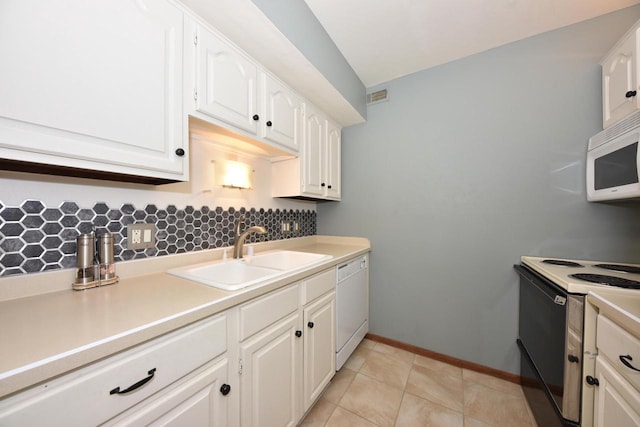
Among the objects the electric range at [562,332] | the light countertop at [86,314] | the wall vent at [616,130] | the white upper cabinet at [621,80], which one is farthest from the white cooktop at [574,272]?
the light countertop at [86,314]

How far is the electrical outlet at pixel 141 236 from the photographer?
1.14 m

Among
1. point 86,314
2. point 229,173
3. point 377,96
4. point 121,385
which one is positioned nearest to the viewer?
point 121,385

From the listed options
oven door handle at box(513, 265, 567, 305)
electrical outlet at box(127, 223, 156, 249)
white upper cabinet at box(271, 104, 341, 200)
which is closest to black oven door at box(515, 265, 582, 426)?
oven door handle at box(513, 265, 567, 305)

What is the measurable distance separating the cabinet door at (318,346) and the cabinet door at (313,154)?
89cm

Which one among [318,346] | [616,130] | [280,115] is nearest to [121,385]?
[318,346]

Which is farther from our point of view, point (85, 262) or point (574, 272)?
point (574, 272)

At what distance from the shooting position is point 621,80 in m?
1.25

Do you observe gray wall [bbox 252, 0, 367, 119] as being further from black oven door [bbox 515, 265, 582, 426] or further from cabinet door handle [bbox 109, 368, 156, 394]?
black oven door [bbox 515, 265, 582, 426]

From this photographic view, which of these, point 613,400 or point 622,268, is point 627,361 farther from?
point 622,268

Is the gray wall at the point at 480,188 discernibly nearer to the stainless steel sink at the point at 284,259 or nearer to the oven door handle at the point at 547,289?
the oven door handle at the point at 547,289

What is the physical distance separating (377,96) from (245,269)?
1993 mm

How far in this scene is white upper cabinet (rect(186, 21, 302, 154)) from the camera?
1098 mm

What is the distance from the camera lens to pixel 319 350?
1.45 meters

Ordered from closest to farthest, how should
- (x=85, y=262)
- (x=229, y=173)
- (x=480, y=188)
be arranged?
(x=85, y=262)
(x=229, y=173)
(x=480, y=188)
